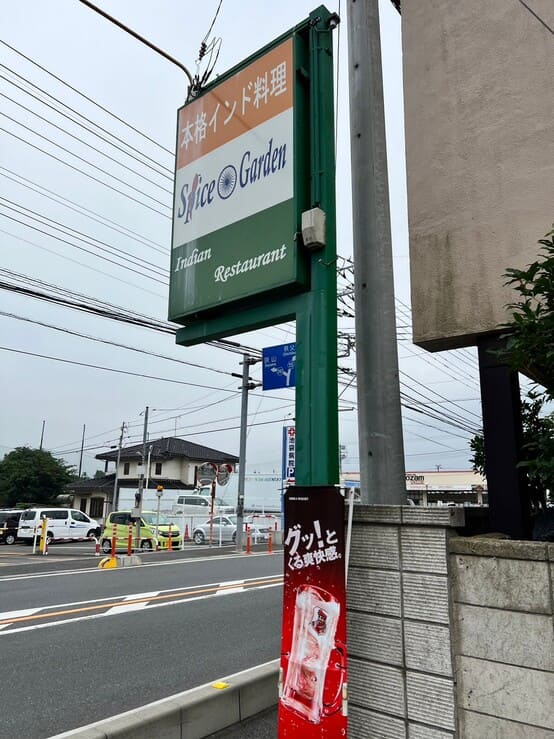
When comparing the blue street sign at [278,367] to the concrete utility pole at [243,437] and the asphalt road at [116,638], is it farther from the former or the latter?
the concrete utility pole at [243,437]

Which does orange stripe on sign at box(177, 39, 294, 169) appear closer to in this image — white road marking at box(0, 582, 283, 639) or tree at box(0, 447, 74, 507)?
white road marking at box(0, 582, 283, 639)

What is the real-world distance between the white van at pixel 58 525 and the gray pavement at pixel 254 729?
26.7 m

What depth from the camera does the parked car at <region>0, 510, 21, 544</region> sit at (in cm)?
2888

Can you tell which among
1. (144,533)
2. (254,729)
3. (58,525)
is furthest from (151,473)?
(254,729)

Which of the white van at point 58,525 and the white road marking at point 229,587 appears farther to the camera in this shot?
the white van at point 58,525

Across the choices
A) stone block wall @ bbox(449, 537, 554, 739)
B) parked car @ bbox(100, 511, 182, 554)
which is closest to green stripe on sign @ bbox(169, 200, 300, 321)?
stone block wall @ bbox(449, 537, 554, 739)

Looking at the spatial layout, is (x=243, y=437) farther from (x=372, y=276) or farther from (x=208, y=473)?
(x=372, y=276)

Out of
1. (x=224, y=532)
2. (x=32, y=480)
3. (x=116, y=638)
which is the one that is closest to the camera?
(x=116, y=638)

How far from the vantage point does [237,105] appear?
4.54 m

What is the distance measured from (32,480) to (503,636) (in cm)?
4978

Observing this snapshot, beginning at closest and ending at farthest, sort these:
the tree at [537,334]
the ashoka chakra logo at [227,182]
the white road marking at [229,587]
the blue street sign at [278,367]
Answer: the tree at [537,334]
the ashoka chakra logo at [227,182]
the white road marking at [229,587]
the blue street sign at [278,367]

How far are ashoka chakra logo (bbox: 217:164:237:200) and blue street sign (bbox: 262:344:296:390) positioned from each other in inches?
399

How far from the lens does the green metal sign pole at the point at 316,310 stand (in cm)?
349

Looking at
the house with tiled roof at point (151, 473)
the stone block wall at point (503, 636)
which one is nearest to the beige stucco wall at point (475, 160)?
the stone block wall at point (503, 636)
